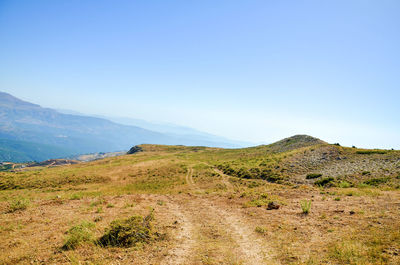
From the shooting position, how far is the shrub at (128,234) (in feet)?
30.1

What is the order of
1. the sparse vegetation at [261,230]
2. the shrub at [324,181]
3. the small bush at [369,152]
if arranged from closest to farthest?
the sparse vegetation at [261,230] → the shrub at [324,181] → the small bush at [369,152]

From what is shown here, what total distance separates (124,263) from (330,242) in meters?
9.50

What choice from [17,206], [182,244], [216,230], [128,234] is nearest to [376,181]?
[216,230]

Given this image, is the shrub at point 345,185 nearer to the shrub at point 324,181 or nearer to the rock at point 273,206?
the shrub at point 324,181

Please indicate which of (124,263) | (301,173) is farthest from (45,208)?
(301,173)

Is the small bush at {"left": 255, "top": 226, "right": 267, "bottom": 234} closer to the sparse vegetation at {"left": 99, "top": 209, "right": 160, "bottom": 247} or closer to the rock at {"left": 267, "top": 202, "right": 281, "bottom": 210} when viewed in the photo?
the rock at {"left": 267, "top": 202, "right": 281, "bottom": 210}

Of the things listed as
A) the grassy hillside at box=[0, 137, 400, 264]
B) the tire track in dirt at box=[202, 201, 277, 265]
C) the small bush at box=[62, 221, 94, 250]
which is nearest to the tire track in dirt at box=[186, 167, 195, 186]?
the grassy hillside at box=[0, 137, 400, 264]

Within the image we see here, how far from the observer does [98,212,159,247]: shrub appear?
9180 mm

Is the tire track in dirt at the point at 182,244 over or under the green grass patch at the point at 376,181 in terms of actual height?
under

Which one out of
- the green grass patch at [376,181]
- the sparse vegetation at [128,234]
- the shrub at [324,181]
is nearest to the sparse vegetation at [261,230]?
the sparse vegetation at [128,234]

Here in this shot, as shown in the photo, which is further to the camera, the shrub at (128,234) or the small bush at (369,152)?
the small bush at (369,152)

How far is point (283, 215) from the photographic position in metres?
13.3

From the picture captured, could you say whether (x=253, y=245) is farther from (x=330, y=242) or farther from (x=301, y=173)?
(x=301, y=173)

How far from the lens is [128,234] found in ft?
30.9
